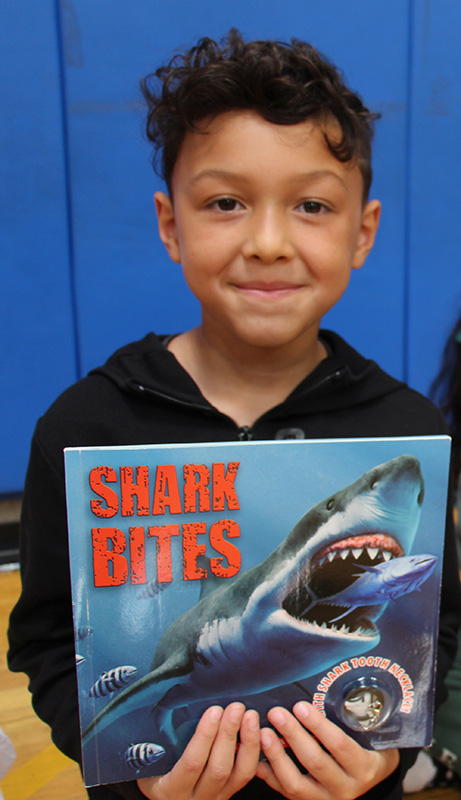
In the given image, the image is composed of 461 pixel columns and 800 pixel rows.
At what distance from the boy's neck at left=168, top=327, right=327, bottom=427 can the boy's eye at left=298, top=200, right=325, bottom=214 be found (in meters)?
0.16

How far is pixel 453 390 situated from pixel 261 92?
118cm

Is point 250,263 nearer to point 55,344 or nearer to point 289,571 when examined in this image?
point 289,571

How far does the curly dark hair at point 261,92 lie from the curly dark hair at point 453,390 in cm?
90

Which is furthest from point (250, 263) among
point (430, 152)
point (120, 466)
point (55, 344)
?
point (430, 152)

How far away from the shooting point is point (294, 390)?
29.9 inches

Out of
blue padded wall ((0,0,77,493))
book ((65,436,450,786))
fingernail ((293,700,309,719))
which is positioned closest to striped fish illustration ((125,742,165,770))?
book ((65,436,450,786))

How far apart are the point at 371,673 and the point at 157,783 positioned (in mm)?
211

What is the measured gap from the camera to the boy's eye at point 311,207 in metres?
0.66

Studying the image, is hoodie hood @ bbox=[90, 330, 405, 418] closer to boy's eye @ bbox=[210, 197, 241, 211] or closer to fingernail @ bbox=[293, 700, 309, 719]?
boy's eye @ bbox=[210, 197, 241, 211]

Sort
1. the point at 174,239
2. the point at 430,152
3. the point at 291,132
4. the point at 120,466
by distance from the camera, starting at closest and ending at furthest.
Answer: the point at 120,466
the point at 291,132
the point at 174,239
the point at 430,152

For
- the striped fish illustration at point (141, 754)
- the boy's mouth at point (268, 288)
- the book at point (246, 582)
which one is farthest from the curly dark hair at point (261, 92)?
the striped fish illustration at point (141, 754)

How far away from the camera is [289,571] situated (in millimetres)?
530

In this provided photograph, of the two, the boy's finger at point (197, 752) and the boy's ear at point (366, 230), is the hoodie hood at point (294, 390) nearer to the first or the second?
the boy's ear at point (366, 230)

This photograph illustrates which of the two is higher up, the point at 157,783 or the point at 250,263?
the point at 250,263
